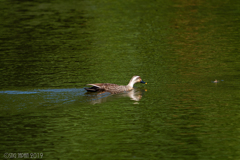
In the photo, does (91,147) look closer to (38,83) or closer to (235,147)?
(235,147)

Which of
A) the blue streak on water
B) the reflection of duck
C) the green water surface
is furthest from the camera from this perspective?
the reflection of duck

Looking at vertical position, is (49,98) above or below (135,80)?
below

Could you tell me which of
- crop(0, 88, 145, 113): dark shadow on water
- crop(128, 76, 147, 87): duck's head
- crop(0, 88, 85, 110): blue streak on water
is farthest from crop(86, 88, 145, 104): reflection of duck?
crop(0, 88, 85, 110): blue streak on water

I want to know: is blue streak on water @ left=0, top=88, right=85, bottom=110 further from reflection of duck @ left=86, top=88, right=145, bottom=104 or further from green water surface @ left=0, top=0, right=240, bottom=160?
reflection of duck @ left=86, top=88, right=145, bottom=104

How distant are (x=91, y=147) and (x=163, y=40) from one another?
64.0 feet

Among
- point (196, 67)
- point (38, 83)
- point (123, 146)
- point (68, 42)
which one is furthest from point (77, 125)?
point (68, 42)

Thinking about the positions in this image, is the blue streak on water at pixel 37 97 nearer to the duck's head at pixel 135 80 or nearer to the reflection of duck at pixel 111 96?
the reflection of duck at pixel 111 96

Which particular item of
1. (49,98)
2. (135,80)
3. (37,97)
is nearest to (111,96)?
(135,80)

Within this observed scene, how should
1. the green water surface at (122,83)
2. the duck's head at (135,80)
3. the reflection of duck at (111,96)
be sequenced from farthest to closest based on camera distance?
the duck's head at (135,80)
the reflection of duck at (111,96)
the green water surface at (122,83)

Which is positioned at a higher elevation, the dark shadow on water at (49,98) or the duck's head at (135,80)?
the duck's head at (135,80)

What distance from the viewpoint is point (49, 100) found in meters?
17.1

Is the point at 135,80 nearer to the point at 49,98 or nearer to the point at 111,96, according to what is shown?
the point at 111,96

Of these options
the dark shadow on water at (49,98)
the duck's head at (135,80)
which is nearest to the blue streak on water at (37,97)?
the dark shadow on water at (49,98)

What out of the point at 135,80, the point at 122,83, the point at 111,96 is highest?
the point at 135,80
